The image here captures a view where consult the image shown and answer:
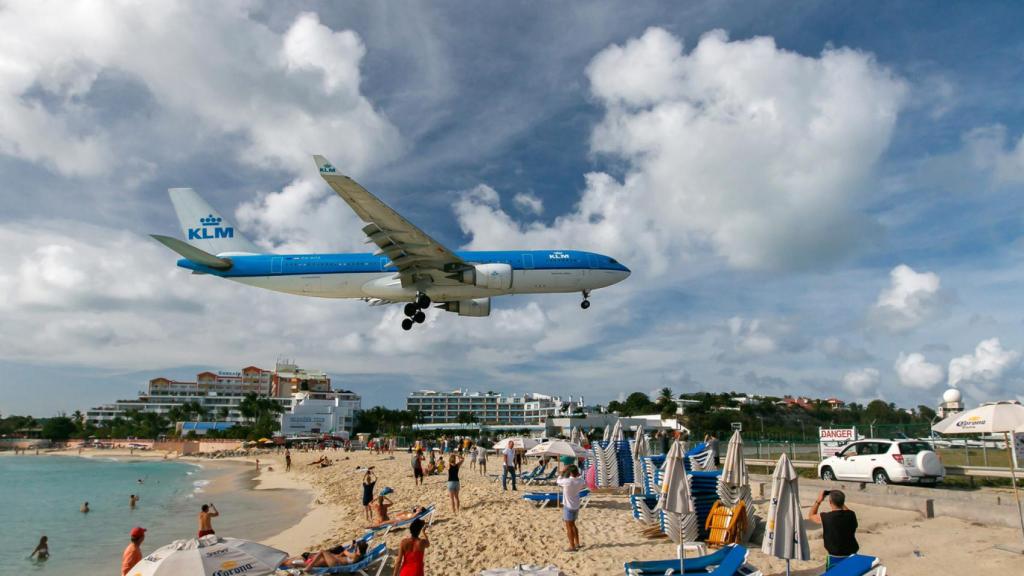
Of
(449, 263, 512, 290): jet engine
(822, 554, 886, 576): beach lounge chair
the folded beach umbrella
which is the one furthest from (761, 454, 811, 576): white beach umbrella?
(449, 263, 512, 290): jet engine

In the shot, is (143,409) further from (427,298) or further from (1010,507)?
(1010,507)

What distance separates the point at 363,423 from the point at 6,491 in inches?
3532

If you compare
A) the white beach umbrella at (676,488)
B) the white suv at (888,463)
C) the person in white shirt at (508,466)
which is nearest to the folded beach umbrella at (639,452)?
the person in white shirt at (508,466)

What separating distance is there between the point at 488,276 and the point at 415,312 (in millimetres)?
4464

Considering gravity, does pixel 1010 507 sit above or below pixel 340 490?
above

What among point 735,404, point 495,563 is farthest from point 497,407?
point 495,563

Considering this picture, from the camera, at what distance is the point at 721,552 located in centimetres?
880

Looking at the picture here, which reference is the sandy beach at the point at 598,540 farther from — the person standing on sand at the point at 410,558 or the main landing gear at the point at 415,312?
the main landing gear at the point at 415,312

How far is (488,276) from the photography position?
25.7 meters

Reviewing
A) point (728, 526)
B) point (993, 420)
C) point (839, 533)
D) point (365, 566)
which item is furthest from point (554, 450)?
point (839, 533)

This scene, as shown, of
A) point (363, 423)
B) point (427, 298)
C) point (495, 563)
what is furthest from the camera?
point (363, 423)

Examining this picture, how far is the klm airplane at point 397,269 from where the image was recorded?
2472 centimetres

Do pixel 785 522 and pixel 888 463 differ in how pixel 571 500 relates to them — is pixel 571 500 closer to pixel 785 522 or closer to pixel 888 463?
pixel 785 522

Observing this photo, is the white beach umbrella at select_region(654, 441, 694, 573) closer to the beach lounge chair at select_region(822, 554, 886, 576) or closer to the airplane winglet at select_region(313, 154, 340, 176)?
the beach lounge chair at select_region(822, 554, 886, 576)
